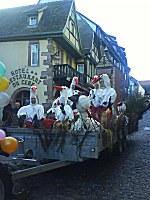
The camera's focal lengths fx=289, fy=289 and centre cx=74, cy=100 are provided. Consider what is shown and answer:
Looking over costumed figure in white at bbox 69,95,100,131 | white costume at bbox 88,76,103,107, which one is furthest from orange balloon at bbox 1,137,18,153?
white costume at bbox 88,76,103,107

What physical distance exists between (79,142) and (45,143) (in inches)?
23.5

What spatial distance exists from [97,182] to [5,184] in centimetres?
227

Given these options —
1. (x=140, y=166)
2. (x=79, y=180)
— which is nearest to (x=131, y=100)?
(x=140, y=166)

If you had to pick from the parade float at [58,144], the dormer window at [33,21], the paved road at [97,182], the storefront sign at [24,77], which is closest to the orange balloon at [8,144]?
the parade float at [58,144]

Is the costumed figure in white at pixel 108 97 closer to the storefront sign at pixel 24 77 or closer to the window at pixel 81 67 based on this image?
the storefront sign at pixel 24 77

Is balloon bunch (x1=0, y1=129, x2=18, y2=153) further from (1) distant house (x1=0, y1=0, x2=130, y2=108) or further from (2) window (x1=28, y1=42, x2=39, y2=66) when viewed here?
(2) window (x1=28, y1=42, x2=39, y2=66)

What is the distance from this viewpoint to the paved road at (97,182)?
15.0ft

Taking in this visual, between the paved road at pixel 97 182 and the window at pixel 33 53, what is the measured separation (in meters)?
11.9

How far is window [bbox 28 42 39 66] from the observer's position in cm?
1795

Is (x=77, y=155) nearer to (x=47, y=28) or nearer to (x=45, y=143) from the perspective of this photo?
(x=45, y=143)

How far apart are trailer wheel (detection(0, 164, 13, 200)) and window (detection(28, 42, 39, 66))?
1485cm

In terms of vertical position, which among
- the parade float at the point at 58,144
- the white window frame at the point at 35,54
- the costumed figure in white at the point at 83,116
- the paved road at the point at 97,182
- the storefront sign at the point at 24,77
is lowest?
the paved road at the point at 97,182

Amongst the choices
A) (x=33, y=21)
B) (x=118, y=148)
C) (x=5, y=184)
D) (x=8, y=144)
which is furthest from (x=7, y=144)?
(x=33, y=21)

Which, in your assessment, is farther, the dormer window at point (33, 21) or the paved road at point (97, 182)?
the dormer window at point (33, 21)
